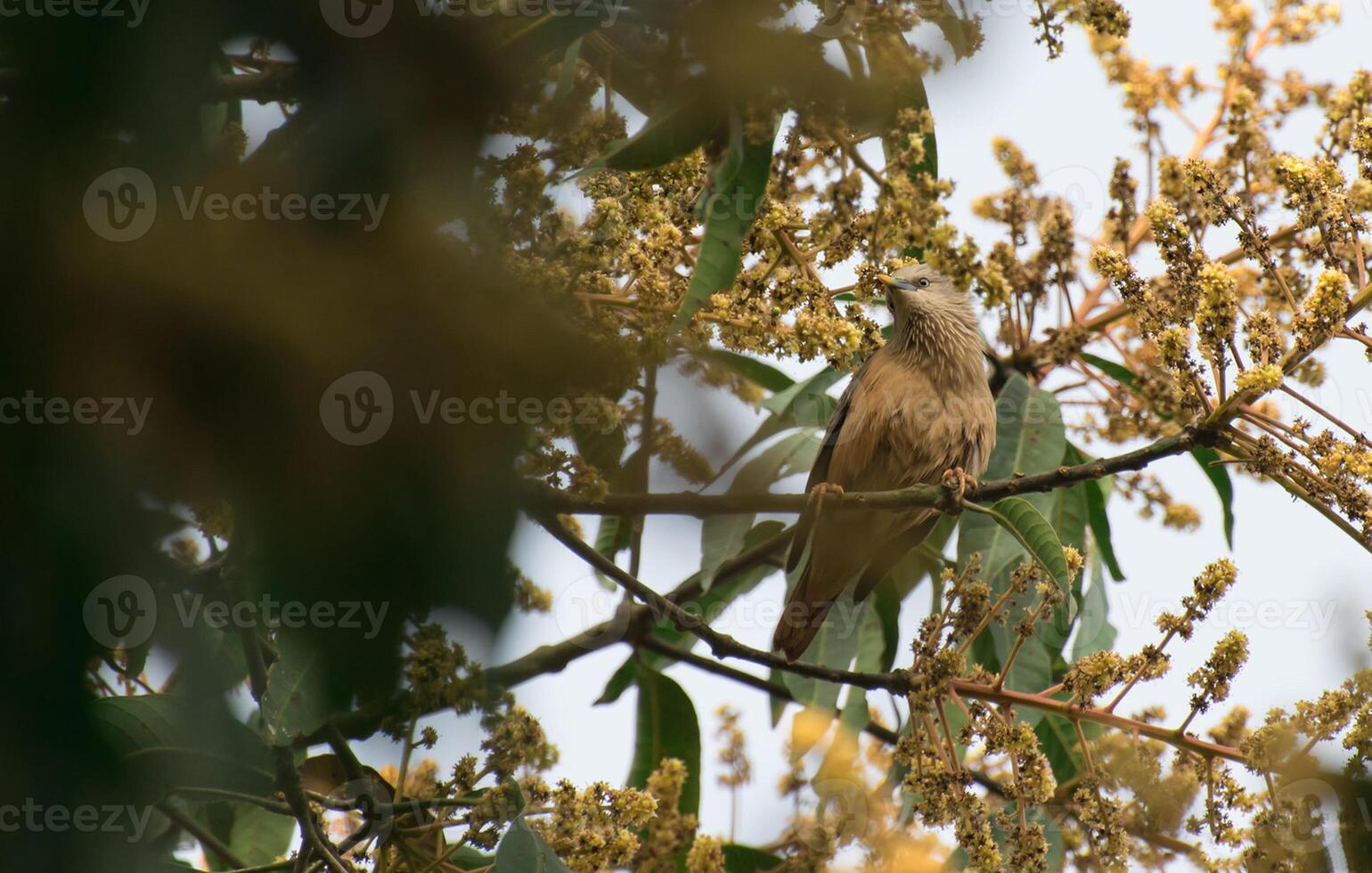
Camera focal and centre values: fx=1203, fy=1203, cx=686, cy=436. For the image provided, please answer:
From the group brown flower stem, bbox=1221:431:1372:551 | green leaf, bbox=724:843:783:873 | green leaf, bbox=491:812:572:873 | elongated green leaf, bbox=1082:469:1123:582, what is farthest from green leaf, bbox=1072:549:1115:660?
green leaf, bbox=491:812:572:873

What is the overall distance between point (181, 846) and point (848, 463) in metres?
2.96

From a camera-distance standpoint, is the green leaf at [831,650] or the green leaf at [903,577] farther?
the green leaf at [903,577]

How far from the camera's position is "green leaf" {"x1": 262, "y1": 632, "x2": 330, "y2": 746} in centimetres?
97

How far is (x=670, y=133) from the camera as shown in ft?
3.91

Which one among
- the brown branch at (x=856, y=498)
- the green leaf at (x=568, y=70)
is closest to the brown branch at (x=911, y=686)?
the brown branch at (x=856, y=498)

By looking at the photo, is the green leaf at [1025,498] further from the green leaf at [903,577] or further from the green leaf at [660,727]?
the green leaf at [660,727]

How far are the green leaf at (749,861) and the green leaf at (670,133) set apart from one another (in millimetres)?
2221

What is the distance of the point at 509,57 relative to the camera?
0.95m

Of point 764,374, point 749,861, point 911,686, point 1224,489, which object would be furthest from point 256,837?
point 1224,489

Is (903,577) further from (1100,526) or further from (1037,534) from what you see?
(1037,534)

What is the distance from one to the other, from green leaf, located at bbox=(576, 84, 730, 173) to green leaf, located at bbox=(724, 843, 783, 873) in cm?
222

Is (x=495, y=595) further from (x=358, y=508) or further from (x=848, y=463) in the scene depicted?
(x=848, y=463)

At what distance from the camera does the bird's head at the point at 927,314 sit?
4.60 m

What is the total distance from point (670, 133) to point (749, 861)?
240cm
